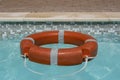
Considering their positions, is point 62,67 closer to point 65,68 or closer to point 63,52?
point 65,68

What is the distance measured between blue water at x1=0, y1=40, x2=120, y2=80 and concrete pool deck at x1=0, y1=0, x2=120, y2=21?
0.63 meters

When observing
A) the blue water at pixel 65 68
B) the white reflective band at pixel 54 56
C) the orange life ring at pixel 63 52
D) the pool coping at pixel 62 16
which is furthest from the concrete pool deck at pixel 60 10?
the white reflective band at pixel 54 56

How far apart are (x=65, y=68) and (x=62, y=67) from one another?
52mm

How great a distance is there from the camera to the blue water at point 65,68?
391 centimetres

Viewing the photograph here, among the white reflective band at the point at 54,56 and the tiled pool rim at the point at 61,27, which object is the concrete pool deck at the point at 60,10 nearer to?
the tiled pool rim at the point at 61,27

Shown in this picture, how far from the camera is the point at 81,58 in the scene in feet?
11.9

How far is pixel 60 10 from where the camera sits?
573 cm

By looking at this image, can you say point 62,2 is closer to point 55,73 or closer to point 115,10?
point 115,10

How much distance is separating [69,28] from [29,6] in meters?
1.46

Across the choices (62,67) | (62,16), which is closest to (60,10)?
(62,16)

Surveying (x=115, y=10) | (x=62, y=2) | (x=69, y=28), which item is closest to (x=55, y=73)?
(x=69, y=28)

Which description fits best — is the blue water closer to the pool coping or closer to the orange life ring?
the orange life ring

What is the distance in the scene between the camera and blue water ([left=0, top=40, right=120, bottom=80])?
3.91 metres

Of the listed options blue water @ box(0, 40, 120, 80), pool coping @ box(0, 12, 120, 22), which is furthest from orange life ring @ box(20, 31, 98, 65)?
pool coping @ box(0, 12, 120, 22)
